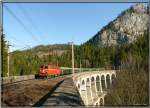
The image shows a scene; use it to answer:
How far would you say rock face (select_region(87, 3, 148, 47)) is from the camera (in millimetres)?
17139

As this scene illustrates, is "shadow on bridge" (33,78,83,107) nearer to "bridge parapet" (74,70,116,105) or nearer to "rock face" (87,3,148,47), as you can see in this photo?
"rock face" (87,3,148,47)

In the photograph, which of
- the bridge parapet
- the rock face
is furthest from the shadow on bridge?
the bridge parapet

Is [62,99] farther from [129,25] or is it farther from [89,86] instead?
[89,86]

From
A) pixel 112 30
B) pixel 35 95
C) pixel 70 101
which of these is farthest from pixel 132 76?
pixel 112 30

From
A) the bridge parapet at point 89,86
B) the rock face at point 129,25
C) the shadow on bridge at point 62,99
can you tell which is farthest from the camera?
the bridge parapet at point 89,86

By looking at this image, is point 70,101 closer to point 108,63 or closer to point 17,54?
point 17,54

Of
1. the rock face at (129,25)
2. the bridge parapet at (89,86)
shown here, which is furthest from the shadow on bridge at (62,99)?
the bridge parapet at (89,86)

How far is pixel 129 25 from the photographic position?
70.9 metres

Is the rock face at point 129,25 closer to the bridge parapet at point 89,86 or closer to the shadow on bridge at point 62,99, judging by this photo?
the shadow on bridge at point 62,99

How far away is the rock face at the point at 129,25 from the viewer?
1714 cm

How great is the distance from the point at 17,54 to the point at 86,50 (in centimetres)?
3940

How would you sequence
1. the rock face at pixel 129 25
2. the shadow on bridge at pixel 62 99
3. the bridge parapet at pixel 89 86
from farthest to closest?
1. the bridge parapet at pixel 89 86
2. the rock face at pixel 129 25
3. the shadow on bridge at pixel 62 99

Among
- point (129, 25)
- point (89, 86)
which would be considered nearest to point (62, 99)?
point (129, 25)

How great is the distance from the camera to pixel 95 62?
123 meters
